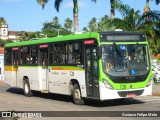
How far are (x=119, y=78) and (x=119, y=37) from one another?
1654 mm

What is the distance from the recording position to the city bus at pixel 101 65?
15883 mm

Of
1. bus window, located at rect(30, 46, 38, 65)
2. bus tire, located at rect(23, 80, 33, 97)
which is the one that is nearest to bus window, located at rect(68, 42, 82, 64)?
bus window, located at rect(30, 46, 38, 65)

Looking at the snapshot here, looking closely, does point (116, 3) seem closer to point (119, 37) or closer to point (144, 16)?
point (144, 16)

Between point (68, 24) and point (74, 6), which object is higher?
point (68, 24)

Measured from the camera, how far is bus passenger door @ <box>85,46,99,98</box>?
16.0m

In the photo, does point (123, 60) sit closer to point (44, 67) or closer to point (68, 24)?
point (44, 67)

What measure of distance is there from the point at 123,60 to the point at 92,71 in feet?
4.11

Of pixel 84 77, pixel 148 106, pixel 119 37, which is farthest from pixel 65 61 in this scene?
pixel 148 106

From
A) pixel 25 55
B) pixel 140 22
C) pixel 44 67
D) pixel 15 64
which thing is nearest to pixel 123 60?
pixel 44 67

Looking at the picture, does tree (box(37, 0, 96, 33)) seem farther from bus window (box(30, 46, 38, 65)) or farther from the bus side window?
the bus side window

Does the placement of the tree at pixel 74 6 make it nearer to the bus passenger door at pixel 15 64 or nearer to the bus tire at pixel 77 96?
the bus passenger door at pixel 15 64

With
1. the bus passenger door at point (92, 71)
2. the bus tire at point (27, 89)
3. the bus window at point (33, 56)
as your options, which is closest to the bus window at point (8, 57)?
the bus tire at point (27, 89)

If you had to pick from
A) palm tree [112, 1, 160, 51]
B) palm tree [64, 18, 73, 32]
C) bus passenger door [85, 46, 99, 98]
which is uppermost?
palm tree [64, 18, 73, 32]

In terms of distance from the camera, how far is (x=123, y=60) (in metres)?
16.1
